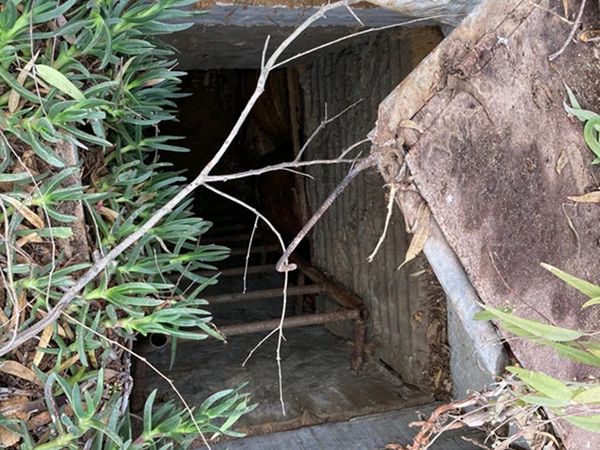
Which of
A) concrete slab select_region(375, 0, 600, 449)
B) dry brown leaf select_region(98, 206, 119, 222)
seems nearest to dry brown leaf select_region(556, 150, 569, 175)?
concrete slab select_region(375, 0, 600, 449)

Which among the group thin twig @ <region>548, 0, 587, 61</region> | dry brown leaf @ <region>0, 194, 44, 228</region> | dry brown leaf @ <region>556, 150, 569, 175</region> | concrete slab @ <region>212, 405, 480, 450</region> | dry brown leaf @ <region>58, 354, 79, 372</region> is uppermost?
thin twig @ <region>548, 0, 587, 61</region>

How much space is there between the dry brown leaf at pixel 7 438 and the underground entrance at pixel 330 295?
759mm

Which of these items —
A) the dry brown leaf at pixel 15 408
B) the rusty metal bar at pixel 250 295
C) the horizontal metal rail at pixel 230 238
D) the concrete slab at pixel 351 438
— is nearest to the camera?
the dry brown leaf at pixel 15 408

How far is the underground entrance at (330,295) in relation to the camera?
2.33 meters

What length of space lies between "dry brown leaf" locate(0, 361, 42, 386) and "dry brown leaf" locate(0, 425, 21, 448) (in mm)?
101

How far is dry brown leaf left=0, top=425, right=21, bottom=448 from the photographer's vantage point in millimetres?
1202

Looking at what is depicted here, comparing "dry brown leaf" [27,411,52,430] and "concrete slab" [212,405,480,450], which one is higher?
"dry brown leaf" [27,411,52,430]

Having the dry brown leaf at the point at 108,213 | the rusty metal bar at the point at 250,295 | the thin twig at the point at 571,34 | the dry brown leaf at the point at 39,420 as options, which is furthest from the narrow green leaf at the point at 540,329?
the rusty metal bar at the point at 250,295

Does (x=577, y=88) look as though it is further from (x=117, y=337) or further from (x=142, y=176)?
(x=117, y=337)

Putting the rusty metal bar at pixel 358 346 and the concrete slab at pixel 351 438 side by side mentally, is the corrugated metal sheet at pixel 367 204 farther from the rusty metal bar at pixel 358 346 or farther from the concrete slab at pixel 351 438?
the concrete slab at pixel 351 438

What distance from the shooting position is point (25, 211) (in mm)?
1191

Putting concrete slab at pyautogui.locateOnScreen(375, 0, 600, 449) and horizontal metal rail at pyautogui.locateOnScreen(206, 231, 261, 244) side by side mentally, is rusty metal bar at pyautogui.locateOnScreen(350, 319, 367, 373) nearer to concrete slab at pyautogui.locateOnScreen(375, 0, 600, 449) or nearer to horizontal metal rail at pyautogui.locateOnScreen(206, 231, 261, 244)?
horizontal metal rail at pyautogui.locateOnScreen(206, 231, 261, 244)

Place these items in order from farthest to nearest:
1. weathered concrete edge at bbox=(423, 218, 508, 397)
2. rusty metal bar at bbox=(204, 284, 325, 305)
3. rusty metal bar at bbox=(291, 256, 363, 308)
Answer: rusty metal bar at bbox=(291, 256, 363, 308), rusty metal bar at bbox=(204, 284, 325, 305), weathered concrete edge at bbox=(423, 218, 508, 397)

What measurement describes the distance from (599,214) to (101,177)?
1.15 meters
